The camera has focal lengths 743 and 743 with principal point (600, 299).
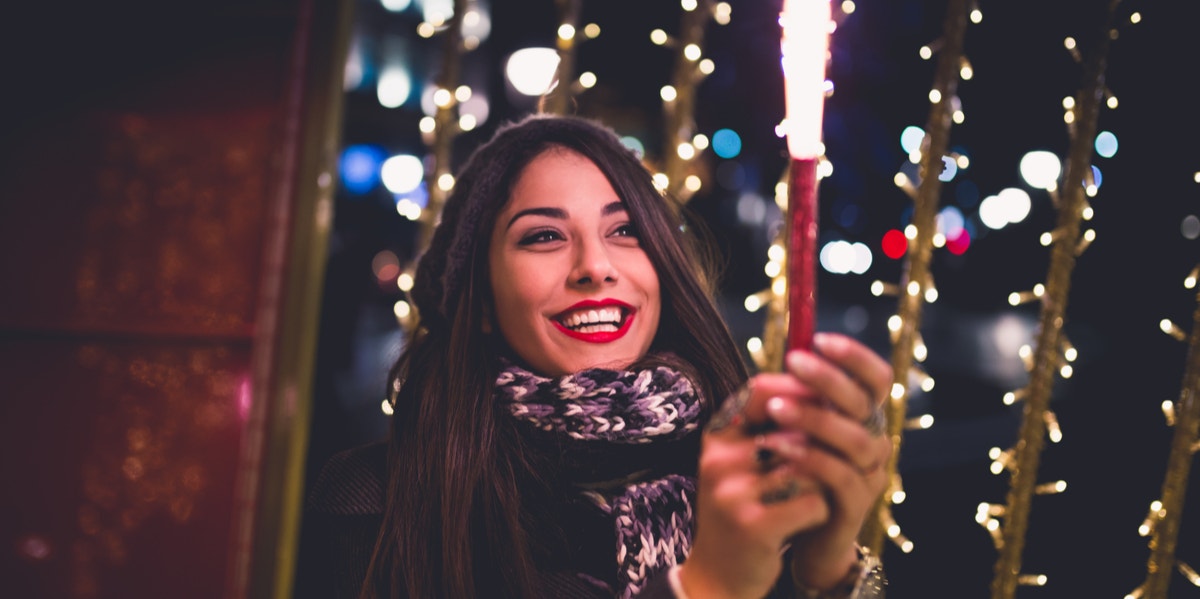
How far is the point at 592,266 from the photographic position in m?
1.42

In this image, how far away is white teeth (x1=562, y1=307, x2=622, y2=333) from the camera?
1447 millimetres

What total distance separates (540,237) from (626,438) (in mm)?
447

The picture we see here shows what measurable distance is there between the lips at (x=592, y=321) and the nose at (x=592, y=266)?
4cm

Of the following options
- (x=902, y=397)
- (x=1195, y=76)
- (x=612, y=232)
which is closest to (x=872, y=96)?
(x=1195, y=76)

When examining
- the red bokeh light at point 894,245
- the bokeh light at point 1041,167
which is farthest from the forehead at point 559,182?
the red bokeh light at point 894,245

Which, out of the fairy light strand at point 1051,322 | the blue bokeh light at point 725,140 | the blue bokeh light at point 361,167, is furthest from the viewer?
the blue bokeh light at point 361,167

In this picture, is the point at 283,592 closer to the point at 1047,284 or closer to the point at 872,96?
the point at 1047,284

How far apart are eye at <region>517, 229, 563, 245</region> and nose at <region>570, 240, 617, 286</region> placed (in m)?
0.08

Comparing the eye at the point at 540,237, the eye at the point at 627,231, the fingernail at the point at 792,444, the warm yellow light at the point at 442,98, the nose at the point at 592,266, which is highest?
the warm yellow light at the point at 442,98

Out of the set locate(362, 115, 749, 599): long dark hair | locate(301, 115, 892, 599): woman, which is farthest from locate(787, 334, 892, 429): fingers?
Result: locate(362, 115, 749, 599): long dark hair

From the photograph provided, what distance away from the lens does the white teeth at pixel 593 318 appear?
1.45 meters

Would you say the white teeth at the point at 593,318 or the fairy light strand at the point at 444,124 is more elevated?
the fairy light strand at the point at 444,124

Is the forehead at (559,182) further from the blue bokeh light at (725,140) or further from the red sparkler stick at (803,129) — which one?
the blue bokeh light at (725,140)

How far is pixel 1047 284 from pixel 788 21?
4.99ft
